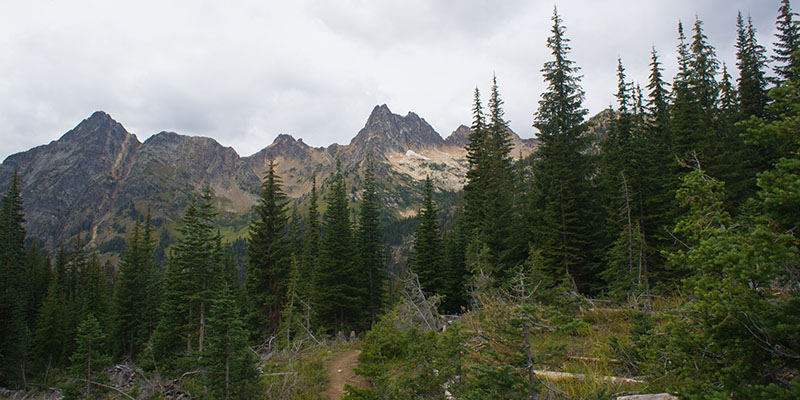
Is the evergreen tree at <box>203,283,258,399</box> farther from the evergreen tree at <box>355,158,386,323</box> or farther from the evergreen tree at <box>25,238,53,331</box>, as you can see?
the evergreen tree at <box>25,238,53,331</box>

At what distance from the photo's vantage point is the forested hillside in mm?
3709

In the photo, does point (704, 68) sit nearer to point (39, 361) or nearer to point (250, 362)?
point (250, 362)

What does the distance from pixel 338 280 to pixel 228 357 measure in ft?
68.7

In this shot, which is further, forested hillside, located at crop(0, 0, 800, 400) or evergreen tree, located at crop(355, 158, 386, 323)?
evergreen tree, located at crop(355, 158, 386, 323)

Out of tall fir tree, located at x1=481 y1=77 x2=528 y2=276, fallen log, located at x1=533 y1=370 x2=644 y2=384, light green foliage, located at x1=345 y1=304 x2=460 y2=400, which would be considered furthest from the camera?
tall fir tree, located at x1=481 y1=77 x2=528 y2=276

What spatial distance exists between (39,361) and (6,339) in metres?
5.46

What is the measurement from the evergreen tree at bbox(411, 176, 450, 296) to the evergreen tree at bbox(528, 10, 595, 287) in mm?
10491

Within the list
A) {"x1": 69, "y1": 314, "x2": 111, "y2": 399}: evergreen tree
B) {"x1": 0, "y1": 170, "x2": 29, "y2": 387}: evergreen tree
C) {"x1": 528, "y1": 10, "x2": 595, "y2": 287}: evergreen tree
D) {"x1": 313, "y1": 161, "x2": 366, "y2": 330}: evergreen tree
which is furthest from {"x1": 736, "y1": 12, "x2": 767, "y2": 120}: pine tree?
{"x1": 0, "y1": 170, "x2": 29, "y2": 387}: evergreen tree

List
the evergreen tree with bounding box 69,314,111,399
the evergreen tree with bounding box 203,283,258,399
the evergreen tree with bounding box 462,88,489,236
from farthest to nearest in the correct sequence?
the evergreen tree with bounding box 462,88,489,236, the evergreen tree with bounding box 69,314,111,399, the evergreen tree with bounding box 203,283,258,399

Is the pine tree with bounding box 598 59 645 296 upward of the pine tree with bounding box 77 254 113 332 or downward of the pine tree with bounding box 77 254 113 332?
upward

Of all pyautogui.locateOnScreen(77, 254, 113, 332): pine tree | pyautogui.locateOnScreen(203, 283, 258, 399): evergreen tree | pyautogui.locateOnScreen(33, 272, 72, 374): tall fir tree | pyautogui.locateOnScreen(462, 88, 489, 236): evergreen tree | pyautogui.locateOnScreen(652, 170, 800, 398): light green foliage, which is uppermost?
pyautogui.locateOnScreen(462, 88, 489, 236): evergreen tree

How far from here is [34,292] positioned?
161 feet

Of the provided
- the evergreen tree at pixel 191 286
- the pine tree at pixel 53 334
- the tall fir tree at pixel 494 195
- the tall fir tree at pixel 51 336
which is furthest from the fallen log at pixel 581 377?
the tall fir tree at pixel 51 336

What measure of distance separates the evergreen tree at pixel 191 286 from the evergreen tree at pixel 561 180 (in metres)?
21.8
